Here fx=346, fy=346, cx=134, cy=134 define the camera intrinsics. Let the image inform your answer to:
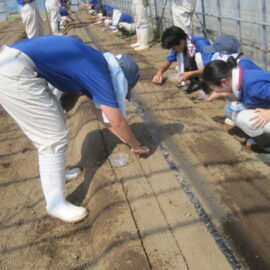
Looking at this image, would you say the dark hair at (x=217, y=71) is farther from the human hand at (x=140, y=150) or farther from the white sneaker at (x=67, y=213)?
the white sneaker at (x=67, y=213)

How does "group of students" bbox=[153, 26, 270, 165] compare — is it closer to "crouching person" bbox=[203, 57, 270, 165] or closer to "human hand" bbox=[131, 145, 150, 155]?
"crouching person" bbox=[203, 57, 270, 165]

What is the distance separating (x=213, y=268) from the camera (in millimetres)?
1758

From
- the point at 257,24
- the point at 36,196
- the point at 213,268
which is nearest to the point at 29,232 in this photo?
the point at 36,196

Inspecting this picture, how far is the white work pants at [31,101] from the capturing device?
2078mm

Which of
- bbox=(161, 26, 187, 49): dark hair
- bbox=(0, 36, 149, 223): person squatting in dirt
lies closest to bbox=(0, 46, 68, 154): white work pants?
bbox=(0, 36, 149, 223): person squatting in dirt

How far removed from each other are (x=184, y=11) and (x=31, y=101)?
180 inches

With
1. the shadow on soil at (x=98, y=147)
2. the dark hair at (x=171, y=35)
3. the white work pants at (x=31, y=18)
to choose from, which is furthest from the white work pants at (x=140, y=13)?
the shadow on soil at (x=98, y=147)

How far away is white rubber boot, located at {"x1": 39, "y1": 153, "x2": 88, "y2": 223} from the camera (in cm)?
226

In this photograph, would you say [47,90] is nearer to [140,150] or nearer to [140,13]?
[140,150]

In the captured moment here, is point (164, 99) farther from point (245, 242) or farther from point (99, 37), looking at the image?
point (99, 37)

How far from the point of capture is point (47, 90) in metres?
2.27

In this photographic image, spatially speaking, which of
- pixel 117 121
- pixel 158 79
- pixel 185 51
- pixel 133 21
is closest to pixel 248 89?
pixel 117 121

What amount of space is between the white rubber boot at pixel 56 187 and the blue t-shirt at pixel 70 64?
1.61 ft

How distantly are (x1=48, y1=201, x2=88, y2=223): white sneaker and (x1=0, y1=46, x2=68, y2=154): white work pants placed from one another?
0.40 metres
